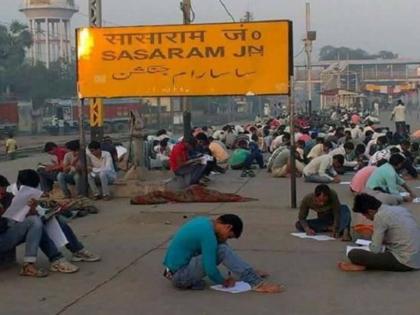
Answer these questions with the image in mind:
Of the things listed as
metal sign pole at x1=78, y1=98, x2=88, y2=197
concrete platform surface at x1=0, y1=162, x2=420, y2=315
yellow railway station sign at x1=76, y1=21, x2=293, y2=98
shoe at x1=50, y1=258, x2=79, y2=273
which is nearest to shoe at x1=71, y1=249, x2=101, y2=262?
concrete platform surface at x1=0, y1=162, x2=420, y2=315

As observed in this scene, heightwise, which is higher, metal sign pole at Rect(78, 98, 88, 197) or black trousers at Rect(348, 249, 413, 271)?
metal sign pole at Rect(78, 98, 88, 197)

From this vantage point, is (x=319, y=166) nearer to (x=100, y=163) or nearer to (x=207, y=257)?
(x=100, y=163)

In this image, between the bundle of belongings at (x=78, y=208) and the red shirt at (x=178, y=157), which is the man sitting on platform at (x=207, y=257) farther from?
the red shirt at (x=178, y=157)

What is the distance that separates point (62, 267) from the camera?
782 centimetres

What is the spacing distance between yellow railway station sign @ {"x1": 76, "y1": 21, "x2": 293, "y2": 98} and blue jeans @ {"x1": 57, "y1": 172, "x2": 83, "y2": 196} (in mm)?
1517

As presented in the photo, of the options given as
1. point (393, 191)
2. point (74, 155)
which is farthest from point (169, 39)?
point (393, 191)

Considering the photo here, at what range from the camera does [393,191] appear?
11562 millimetres

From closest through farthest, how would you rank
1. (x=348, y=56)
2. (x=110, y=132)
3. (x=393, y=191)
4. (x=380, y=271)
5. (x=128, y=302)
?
(x=128, y=302)
(x=380, y=271)
(x=393, y=191)
(x=110, y=132)
(x=348, y=56)

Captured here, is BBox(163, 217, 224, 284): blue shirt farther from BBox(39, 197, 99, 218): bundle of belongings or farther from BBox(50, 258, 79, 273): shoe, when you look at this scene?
BBox(39, 197, 99, 218): bundle of belongings

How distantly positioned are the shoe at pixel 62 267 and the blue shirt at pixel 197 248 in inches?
49.1

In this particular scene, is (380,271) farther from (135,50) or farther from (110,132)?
(110,132)

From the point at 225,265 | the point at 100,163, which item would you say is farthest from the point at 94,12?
the point at 225,265

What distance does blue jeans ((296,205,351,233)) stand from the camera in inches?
375

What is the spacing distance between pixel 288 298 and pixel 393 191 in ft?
17.5
